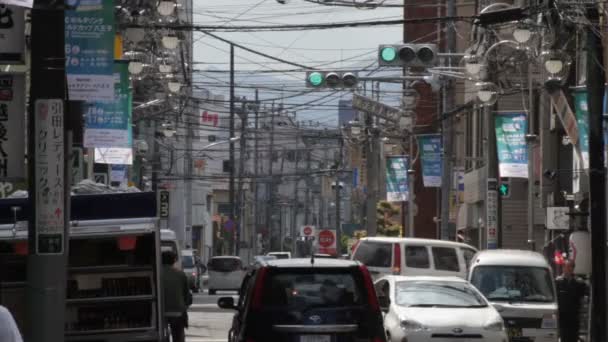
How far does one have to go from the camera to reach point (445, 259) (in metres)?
35.7

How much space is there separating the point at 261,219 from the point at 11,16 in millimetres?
123990

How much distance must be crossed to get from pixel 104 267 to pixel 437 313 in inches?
270

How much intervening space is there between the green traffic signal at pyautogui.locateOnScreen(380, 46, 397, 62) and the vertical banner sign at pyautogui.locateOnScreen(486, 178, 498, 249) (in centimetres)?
936

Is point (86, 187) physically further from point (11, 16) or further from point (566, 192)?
point (566, 192)

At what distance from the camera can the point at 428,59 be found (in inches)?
1153

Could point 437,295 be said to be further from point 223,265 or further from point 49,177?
point 223,265

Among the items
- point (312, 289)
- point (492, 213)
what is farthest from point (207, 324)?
point (312, 289)

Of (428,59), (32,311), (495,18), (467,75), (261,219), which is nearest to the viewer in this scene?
(32,311)

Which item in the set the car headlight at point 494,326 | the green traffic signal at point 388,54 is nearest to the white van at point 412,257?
the green traffic signal at point 388,54

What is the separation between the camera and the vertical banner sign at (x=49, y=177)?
1327cm

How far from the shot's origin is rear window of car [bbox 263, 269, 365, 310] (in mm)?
15742

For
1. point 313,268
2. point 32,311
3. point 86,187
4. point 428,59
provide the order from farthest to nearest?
point 428,59 → point 86,187 → point 313,268 → point 32,311

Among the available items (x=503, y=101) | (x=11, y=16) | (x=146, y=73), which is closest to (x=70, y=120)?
(x=11, y=16)

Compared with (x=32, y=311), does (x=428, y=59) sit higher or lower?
higher
